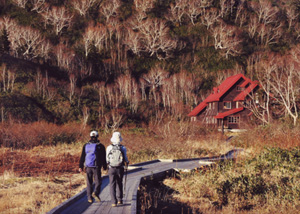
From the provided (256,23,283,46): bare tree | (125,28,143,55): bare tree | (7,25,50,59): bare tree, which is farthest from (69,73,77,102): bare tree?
(256,23,283,46): bare tree

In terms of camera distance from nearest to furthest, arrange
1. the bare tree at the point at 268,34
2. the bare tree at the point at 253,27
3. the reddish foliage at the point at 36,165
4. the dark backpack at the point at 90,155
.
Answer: the dark backpack at the point at 90,155 < the reddish foliage at the point at 36,165 < the bare tree at the point at 268,34 < the bare tree at the point at 253,27

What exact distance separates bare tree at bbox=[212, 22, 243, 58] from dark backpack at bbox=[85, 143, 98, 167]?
81.1 m

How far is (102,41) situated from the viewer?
3194 inches

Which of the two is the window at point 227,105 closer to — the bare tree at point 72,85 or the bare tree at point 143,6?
the bare tree at point 72,85

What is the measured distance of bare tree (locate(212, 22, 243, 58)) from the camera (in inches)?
3374

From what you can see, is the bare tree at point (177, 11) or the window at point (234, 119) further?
the bare tree at point (177, 11)

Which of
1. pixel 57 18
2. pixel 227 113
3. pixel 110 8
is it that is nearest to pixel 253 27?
pixel 110 8

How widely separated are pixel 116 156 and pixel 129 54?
7820cm

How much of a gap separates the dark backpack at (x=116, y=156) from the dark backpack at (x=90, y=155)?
573mm

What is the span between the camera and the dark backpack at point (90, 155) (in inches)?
338

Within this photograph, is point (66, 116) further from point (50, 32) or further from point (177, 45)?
point (177, 45)

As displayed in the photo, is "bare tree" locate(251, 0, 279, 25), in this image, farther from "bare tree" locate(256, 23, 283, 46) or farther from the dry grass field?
the dry grass field

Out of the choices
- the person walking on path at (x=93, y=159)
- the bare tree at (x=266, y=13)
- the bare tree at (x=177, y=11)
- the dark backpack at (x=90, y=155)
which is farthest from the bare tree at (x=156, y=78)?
the dark backpack at (x=90, y=155)

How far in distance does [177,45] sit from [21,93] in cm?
5134
